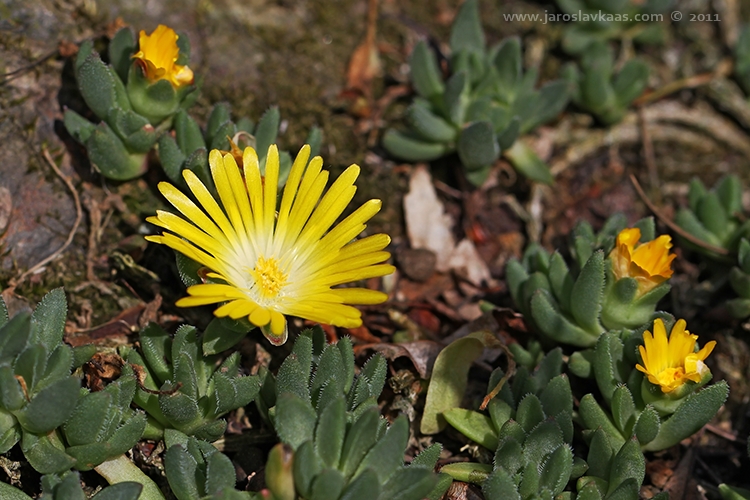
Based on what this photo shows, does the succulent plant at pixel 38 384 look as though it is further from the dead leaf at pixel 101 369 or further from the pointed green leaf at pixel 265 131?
the pointed green leaf at pixel 265 131

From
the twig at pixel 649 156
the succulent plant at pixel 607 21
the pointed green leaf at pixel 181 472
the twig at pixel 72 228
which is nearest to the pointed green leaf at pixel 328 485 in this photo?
the pointed green leaf at pixel 181 472

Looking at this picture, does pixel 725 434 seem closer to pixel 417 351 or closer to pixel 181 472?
pixel 417 351

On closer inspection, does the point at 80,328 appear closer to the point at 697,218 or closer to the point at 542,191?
the point at 542,191

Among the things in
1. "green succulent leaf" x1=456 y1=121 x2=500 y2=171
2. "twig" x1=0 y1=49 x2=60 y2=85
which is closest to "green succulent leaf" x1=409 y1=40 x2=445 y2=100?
"green succulent leaf" x1=456 y1=121 x2=500 y2=171

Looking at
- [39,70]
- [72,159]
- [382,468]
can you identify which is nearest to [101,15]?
[39,70]

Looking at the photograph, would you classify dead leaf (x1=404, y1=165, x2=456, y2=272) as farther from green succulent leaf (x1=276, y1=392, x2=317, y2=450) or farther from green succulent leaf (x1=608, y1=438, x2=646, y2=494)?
green succulent leaf (x1=276, y1=392, x2=317, y2=450)

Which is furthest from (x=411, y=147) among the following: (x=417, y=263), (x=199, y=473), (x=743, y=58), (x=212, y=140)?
(x=743, y=58)
